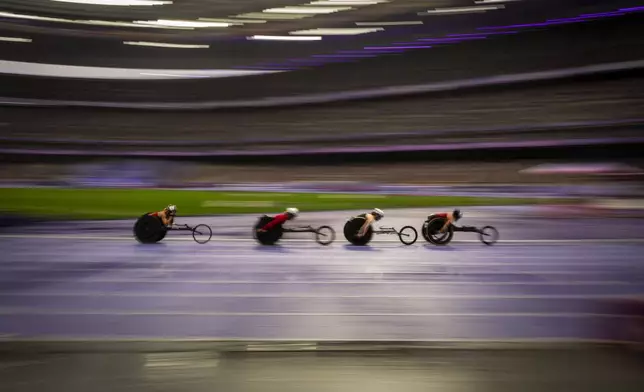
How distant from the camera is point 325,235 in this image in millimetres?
11219

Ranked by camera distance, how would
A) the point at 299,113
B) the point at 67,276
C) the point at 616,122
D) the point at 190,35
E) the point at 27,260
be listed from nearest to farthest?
the point at 67,276 < the point at 27,260 < the point at 616,122 < the point at 299,113 < the point at 190,35

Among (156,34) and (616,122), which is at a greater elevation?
(156,34)

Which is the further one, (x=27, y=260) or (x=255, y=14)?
(x=255, y=14)

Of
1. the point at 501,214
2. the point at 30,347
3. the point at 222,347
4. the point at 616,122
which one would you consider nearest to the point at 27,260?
the point at 30,347

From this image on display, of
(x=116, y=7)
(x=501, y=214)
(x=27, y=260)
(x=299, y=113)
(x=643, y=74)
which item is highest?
(x=116, y=7)

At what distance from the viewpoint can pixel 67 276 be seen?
7.45 meters

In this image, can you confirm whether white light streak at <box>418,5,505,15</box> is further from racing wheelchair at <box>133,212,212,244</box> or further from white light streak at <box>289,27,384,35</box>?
racing wheelchair at <box>133,212,212,244</box>

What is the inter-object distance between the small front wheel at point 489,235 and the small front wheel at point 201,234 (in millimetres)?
5421

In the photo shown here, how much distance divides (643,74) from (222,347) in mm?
28870

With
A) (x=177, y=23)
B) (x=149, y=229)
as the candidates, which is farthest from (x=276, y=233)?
(x=177, y=23)

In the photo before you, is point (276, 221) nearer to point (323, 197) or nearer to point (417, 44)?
point (323, 197)

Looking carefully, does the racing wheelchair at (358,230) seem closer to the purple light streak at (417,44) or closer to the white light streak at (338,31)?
the purple light streak at (417,44)

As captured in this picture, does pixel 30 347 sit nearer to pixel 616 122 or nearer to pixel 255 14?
pixel 616 122

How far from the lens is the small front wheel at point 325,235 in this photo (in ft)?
36.4
